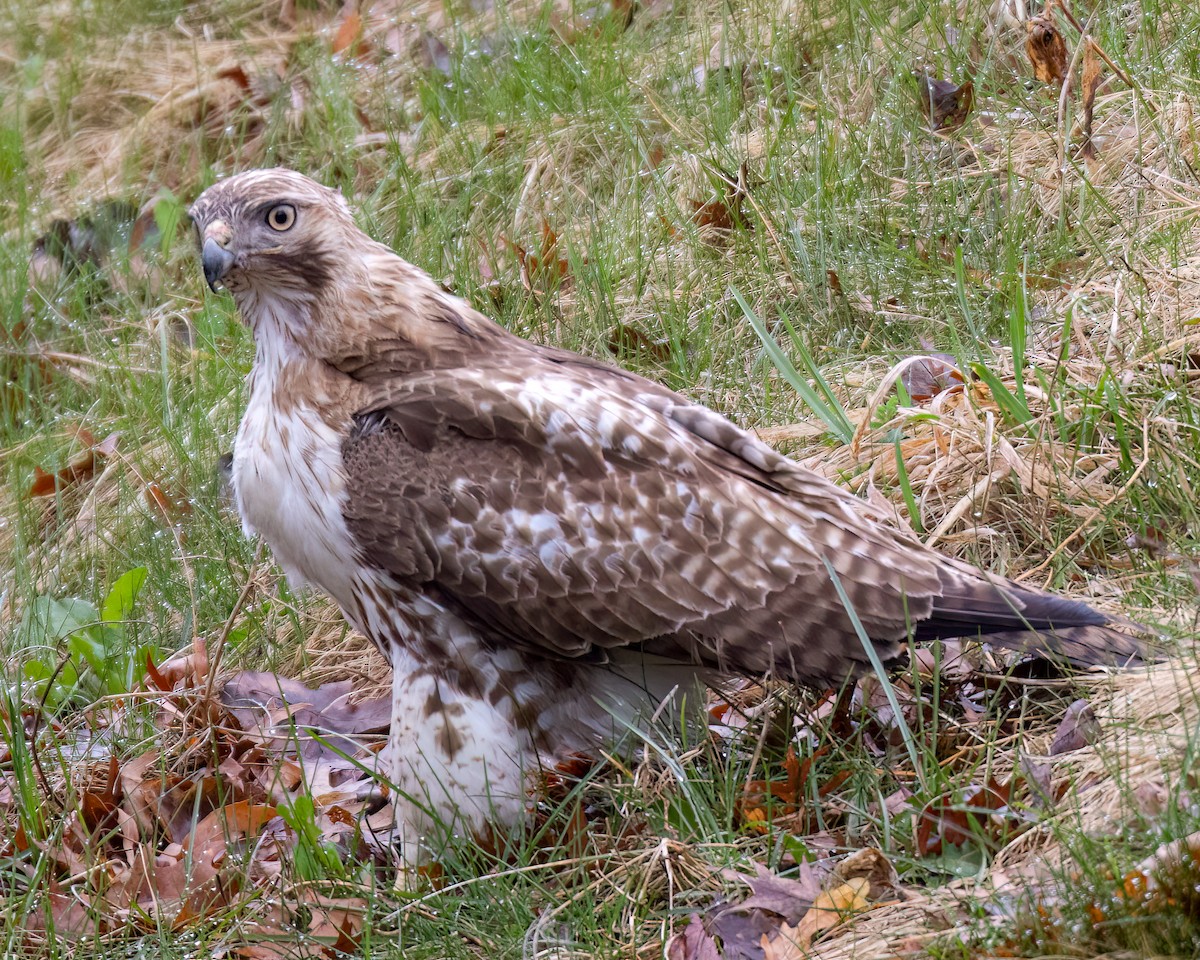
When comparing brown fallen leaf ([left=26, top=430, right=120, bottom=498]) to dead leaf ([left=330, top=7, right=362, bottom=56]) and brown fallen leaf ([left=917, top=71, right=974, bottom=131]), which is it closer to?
dead leaf ([left=330, top=7, right=362, bottom=56])

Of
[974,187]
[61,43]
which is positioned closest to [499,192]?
[974,187]

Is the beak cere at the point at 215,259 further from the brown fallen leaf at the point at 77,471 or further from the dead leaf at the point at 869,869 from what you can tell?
the brown fallen leaf at the point at 77,471

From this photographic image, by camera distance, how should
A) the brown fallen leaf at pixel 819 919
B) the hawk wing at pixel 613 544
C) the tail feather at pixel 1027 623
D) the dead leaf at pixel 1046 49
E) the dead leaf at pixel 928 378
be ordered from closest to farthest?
the brown fallen leaf at pixel 819 919 → the tail feather at pixel 1027 623 → the hawk wing at pixel 613 544 → the dead leaf at pixel 928 378 → the dead leaf at pixel 1046 49

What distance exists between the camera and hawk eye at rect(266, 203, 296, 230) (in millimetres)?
3629

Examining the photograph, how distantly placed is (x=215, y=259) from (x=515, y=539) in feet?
3.43

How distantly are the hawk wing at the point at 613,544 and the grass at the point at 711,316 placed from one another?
302mm

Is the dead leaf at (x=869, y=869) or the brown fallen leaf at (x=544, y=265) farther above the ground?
the brown fallen leaf at (x=544, y=265)

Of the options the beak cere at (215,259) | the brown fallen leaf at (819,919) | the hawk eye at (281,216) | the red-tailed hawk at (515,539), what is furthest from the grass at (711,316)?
the hawk eye at (281,216)

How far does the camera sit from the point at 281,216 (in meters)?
3.64

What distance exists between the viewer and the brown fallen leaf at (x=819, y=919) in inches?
106

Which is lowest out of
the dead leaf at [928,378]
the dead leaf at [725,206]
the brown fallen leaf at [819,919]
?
the brown fallen leaf at [819,919]

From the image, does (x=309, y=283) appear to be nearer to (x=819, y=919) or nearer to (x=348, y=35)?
(x=819, y=919)

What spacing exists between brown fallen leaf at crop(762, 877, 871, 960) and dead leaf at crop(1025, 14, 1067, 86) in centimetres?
359

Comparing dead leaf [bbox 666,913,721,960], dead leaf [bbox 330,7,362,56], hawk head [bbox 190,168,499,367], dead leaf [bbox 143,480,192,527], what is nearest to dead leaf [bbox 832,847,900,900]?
dead leaf [bbox 666,913,721,960]
